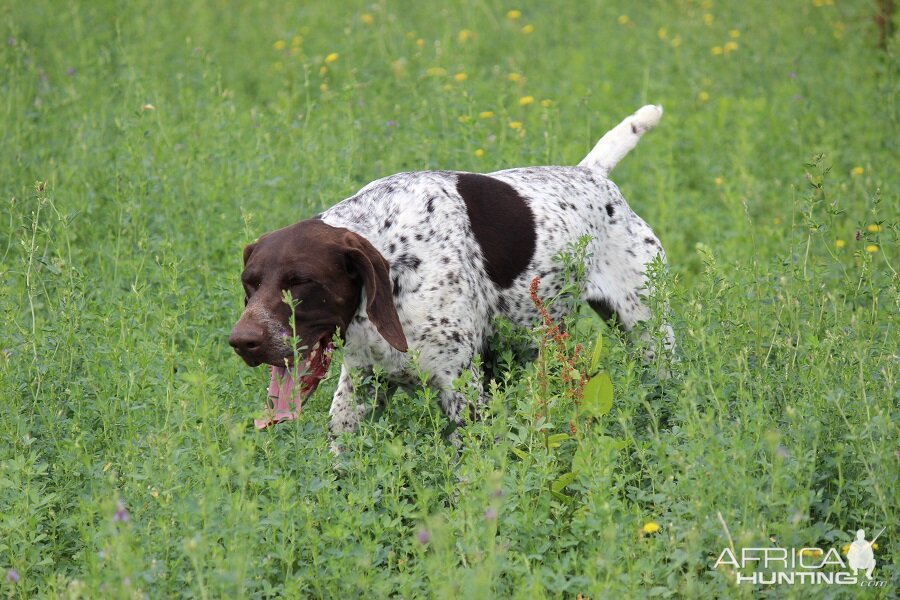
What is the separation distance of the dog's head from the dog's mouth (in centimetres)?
5

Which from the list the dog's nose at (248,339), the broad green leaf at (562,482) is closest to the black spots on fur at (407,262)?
the dog's nose at (248,339)

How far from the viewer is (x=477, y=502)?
10.8ft

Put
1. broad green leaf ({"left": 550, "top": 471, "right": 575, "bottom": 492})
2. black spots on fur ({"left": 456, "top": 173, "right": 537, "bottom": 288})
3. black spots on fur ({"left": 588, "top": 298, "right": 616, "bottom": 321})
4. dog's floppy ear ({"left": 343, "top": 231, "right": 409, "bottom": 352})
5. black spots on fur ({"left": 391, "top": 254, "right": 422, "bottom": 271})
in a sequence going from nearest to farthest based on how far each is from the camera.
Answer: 1. broad green leaf ({"left": 550, "top": 471, "right": 575, "bottom": 492})
2. dog's floppy ear ({"left": 343, "top": 231, "right": 409, "bottom": 352})
3. black spots on fur ({"left": 391, "top": 254, "right": 422, "bottom": 271})
4. black spots on fur ({"left": 456, "top": 173, "right": 537, "bottom": 288})
5. black spots on fur ({"left": 588, "top": 298, "right": 616, "bottom": 321})

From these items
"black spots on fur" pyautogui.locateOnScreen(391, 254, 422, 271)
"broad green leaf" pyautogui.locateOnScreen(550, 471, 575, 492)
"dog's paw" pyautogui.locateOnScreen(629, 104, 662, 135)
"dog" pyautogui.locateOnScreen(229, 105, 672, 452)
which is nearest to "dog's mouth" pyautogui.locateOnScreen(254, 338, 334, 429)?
"dog" pyautogui.locateOnScreen(229, 105, 672, 452)

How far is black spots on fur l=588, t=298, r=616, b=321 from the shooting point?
4.80 m

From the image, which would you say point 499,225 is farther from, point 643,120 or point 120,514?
point 120,514

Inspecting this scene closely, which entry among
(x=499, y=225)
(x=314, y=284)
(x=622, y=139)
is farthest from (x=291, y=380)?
(x=622, y=139)

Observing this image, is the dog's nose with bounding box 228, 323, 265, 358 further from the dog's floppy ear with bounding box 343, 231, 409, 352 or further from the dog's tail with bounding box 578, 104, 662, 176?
the dog's tail with bounding box 578, 104, 662, 176

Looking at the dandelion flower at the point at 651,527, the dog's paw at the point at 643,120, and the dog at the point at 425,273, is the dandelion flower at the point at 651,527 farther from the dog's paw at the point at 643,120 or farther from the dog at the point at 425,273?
the dog's paw at the point at 643,120

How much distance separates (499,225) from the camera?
14.9ft

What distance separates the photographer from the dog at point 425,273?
393 cm

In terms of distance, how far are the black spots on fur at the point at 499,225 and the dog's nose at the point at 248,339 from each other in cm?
109

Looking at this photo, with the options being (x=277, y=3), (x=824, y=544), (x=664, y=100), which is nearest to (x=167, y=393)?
(x=824, y=544)

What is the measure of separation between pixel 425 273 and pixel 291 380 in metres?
0.65
